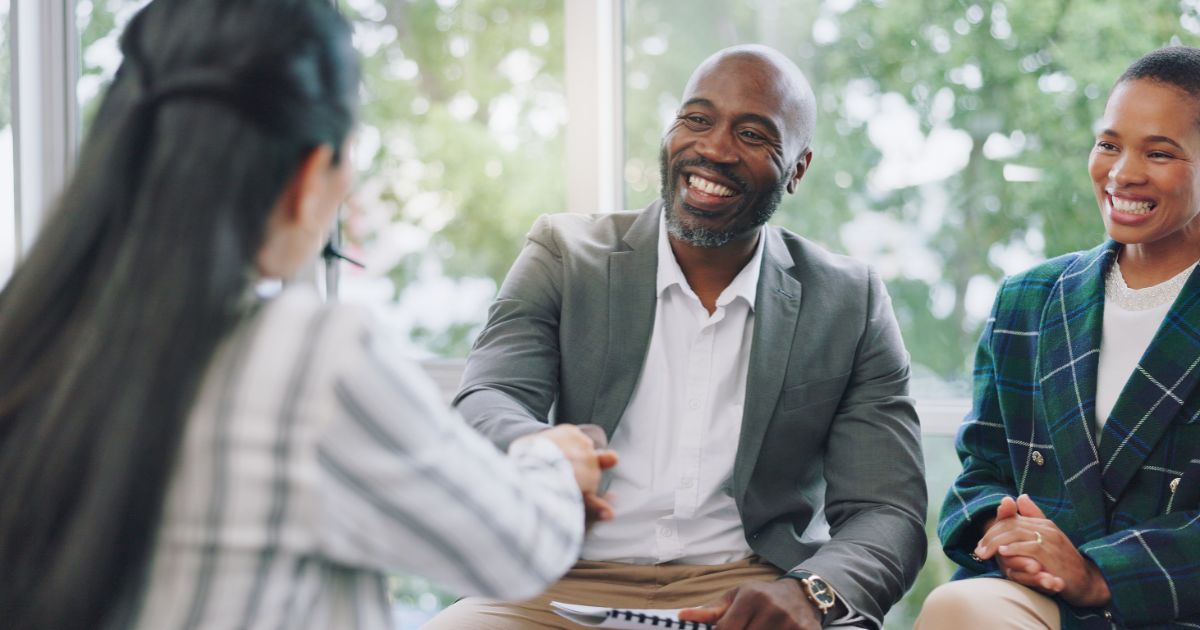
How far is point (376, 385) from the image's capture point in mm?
950

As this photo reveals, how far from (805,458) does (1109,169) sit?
28.4 inches

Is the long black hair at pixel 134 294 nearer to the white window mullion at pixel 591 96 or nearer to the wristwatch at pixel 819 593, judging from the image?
the wristwatch at pixel 819 593

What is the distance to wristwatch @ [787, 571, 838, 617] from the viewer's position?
1786mm

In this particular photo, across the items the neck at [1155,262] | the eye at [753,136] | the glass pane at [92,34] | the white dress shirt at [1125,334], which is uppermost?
the glass pane at [92,34]

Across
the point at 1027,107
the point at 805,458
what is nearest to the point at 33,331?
the point at 805,458

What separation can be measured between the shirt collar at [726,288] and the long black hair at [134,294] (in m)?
1.21

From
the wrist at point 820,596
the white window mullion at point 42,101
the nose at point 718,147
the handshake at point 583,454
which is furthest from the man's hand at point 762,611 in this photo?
the white window mullion at point 42,101

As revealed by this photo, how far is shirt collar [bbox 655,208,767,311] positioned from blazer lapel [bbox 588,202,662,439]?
0.06 feet

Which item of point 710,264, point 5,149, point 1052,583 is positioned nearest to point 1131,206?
point 1052,583

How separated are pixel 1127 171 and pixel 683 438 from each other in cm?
87

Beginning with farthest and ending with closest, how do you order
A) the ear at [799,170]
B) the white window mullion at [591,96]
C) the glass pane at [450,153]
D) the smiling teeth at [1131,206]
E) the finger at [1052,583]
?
1. the glass pane at [450,153]
2. the white window mullion at [591,96]
3. the ear at [799,170]
4. the smiling teeth at [1131,206]
5. the finger at [1052,583]

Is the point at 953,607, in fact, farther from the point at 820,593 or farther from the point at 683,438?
the point at 683,438

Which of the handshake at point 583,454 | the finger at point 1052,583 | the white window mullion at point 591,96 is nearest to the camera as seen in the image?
the handshake at point 583,454

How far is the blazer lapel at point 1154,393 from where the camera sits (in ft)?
5.93
